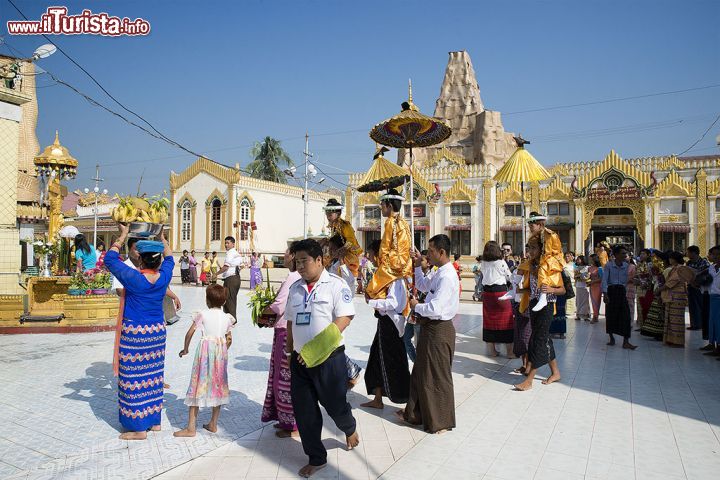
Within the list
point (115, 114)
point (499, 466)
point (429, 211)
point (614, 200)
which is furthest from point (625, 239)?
Result: point (499, 466)

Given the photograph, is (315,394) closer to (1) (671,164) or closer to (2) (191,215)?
(1) (671,164)

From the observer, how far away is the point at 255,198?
35812 mm

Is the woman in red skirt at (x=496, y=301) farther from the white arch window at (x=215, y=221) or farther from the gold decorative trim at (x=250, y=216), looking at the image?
the white arch window at (x=215, y=221)

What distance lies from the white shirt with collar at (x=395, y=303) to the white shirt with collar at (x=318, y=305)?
3.59 ft

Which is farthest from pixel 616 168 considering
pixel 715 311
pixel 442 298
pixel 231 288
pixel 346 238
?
pixel 442 298

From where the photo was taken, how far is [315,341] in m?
3.29

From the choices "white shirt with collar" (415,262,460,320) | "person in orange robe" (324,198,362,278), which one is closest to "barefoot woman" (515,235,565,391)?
"white shirt with collar" (415,262,460,320)

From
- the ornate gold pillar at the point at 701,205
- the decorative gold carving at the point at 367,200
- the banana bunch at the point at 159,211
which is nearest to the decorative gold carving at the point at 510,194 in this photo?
the decorative gold carving at the point at 367,200

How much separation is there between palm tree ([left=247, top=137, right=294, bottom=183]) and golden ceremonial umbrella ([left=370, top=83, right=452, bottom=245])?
42769mm

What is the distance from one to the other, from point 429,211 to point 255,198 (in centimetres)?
→ 1268

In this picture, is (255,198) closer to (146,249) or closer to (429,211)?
(429,211)

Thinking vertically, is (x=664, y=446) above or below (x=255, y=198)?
below

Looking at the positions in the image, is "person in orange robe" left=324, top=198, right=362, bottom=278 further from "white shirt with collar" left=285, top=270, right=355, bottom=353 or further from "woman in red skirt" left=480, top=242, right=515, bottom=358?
"woman in red skirt" left=480, top=242, right=515, bottom=358

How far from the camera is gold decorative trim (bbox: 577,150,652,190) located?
29141 mm
